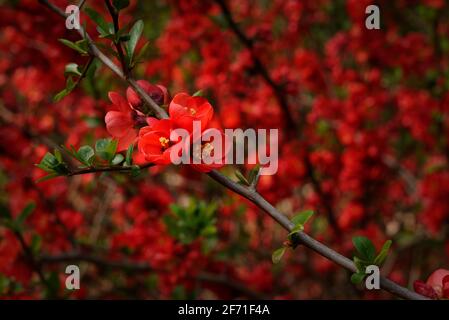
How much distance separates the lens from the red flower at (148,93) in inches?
39.7

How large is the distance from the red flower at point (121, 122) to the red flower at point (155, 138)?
0.26ft

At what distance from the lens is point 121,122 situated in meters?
1.01

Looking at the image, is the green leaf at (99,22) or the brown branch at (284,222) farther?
the green leaf at (99,22)

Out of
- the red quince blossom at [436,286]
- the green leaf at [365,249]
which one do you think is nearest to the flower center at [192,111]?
the green leaf at [365,249]

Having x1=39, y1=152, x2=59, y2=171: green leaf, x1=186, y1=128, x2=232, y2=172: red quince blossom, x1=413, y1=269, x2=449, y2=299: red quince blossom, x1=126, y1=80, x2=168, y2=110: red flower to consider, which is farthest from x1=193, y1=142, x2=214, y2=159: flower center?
x1=413, y1=269, x2=449, y2=299: red quince blossom

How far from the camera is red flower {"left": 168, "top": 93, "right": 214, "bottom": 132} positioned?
3.02 feet

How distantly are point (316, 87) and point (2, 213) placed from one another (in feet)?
6.68

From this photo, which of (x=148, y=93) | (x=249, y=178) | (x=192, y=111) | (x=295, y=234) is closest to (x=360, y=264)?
(x=295, y=234)

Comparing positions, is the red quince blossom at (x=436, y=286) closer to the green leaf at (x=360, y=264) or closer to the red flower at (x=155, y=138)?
the green leaf at (x=360, y=264)

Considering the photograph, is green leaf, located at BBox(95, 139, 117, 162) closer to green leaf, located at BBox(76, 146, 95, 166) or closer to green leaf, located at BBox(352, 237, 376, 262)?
green leaf, located at BBox(76, 146, 95, 166)

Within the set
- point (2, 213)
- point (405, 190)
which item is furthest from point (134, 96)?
point (405, 190)
